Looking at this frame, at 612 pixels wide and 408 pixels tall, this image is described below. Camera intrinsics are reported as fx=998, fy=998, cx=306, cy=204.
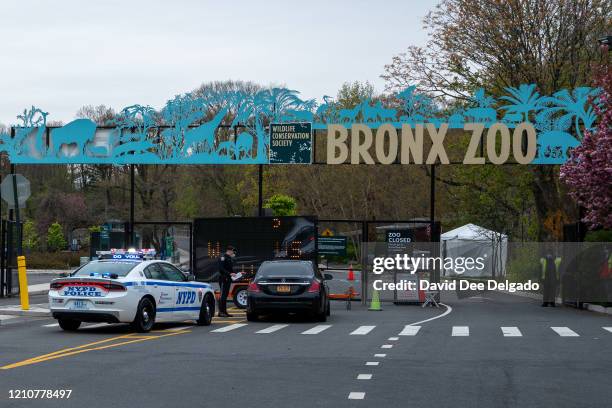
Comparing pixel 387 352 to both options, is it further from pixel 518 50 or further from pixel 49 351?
pixel 518 50

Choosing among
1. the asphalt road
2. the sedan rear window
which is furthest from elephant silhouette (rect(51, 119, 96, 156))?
the asphalt road

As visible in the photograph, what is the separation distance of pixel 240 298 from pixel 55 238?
4729cm

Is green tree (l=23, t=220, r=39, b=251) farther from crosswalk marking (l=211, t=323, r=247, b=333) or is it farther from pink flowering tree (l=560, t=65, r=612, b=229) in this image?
crosswalk marking (l=211, t=323, r=247, b=333)

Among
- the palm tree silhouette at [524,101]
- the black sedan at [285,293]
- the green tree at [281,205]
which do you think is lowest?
the black sedan at [285,293]

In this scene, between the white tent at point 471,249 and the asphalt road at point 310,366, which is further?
the white tent at point 471,249

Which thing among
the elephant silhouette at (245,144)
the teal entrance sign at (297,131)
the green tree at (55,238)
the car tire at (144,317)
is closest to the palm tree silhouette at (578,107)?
the teal entrance sign at (297,131)

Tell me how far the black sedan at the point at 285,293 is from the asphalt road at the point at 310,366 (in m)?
0.69

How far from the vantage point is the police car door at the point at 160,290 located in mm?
19797

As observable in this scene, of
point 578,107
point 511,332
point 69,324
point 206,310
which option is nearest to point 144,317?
point 69,324

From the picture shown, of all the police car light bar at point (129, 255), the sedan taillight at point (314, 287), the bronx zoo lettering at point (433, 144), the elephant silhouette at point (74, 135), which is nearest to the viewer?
the sedan taillight at point (314, 287)

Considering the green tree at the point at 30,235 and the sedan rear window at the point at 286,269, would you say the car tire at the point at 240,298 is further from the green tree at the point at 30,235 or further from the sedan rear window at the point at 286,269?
the green tree at the point at 30,235

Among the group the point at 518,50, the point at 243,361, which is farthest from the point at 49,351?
the point at 518,50

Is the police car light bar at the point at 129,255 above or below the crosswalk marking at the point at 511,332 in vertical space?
above

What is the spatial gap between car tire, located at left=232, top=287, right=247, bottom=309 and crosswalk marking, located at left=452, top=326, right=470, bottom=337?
9.19 metres
